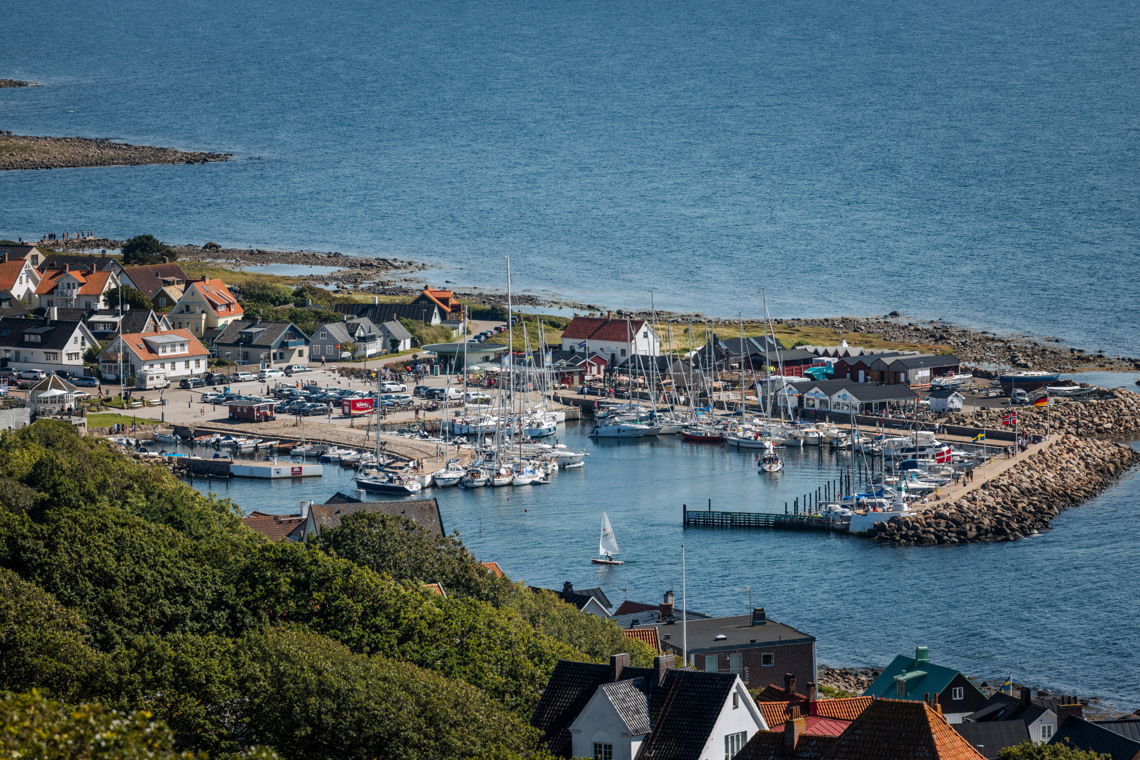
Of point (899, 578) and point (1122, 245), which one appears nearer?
point (899, 578)

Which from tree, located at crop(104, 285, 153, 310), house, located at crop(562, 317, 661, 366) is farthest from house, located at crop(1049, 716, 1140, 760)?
tree, located at crop(104, 285, 153, 310)

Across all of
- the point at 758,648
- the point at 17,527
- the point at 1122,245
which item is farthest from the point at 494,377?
the point at 1122,245

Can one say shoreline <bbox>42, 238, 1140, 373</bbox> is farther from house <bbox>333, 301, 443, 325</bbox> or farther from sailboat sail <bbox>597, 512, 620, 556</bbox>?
sailboat sail <bbox>597, 512, 620, 556</bbox>

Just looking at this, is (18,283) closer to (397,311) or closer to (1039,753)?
(397,311)

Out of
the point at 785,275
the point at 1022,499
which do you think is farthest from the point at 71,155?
the point at 1022,499

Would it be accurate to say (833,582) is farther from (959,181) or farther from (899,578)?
(959,181)

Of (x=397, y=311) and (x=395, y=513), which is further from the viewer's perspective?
(x=397, y=311)
